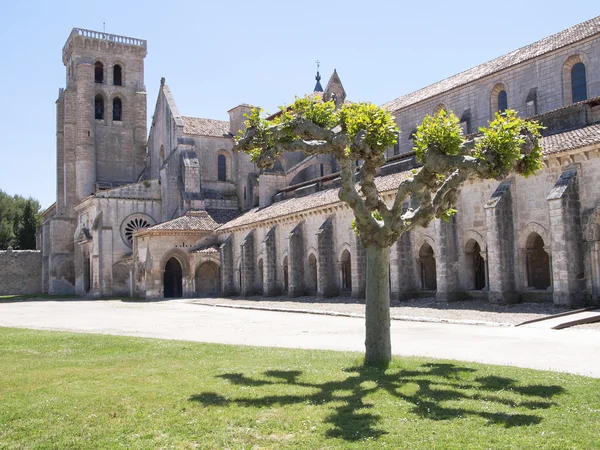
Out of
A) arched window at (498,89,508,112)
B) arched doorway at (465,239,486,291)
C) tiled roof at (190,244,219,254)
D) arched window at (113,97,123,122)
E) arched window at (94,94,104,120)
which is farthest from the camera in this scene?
arched window at (113,97,123,122)

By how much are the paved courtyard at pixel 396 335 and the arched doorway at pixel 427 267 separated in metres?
6.63

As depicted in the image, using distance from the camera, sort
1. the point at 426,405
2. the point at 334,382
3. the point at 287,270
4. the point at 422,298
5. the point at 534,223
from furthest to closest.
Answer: the point at 287,270 → the point at 422,298 → the point at 534,223 → the point at 334,382 → the point at 426,405

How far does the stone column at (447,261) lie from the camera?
24.7 meters

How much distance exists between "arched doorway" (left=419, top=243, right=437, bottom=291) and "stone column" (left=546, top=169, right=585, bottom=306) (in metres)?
8.28

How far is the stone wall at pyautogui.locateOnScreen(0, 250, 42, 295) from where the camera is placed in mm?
59906

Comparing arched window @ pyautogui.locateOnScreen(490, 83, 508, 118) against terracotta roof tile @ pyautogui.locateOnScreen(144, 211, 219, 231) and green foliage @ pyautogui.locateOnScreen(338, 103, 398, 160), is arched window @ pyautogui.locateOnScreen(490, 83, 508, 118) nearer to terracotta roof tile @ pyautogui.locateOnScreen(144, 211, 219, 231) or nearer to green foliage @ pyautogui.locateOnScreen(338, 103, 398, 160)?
terracotta roof tile @ pyautogui.locateOnScreen(144, 211, 219, 231)

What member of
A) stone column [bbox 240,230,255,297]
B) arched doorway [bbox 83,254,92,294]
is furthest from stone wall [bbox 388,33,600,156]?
arched doorway [bbox 83,254,92,294]

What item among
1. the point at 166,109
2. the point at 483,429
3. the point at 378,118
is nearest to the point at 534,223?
the point at 378,118

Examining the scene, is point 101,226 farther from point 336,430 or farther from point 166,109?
point 336,430

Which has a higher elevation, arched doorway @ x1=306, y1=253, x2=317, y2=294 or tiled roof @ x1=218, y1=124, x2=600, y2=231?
tiled roof @ x1=218, y1=124, x2=600, y2=231

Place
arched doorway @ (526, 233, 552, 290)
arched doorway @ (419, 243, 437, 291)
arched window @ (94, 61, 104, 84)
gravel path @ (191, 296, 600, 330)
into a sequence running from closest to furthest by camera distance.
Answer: gravel path @ (191, 296, 600, 330)
arched doorway @ (526, 233, 552, 290)
arched doorway @ (419, 243, 437, 291)
arched window @ (94, 61, 104, 84)

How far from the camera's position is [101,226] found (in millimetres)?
48531

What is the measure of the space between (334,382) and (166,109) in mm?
47365

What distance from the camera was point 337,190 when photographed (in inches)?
1366
